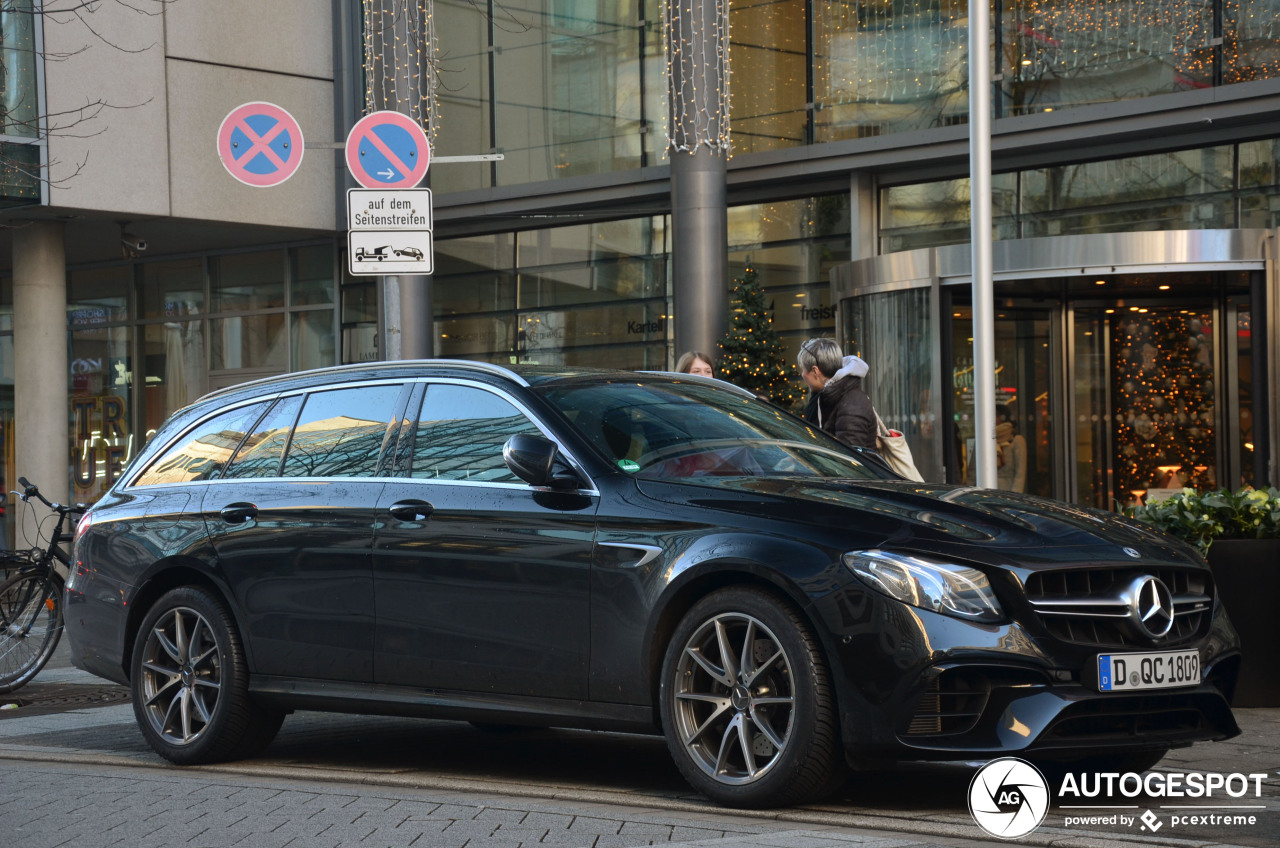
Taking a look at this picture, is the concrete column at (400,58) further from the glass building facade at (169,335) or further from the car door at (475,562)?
the car door at (475,562)

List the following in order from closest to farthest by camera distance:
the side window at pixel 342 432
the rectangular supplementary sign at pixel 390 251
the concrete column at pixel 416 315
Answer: the side window at pixel 342 432 < the rectangular supplementary sign at pixel 390 251 < the concrete column at pixel 416 315

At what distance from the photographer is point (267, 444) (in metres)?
7.51

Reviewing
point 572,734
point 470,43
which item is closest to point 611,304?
point 470,43

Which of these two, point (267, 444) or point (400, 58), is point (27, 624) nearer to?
point (267, 444)

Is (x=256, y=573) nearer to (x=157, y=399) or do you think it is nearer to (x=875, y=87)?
(x=875, y=87)

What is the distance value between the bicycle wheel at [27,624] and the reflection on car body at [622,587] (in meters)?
3.02

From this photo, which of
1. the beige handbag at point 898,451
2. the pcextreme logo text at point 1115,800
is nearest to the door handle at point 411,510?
the pcextreme logo text at point 1115,800

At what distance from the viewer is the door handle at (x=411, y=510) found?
6.54 m

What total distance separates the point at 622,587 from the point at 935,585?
1203 mm

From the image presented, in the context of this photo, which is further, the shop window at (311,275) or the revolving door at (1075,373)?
the shop window at (311,275)

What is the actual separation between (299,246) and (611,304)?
17.5 ft

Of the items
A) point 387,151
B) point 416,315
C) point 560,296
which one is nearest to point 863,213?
point 560,296

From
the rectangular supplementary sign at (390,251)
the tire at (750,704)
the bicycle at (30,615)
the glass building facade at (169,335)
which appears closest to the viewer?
the tire at (750,704)

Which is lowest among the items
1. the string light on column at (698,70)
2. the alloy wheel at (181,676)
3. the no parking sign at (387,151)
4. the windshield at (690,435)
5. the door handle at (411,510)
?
the alloy wheel at (181,676)
